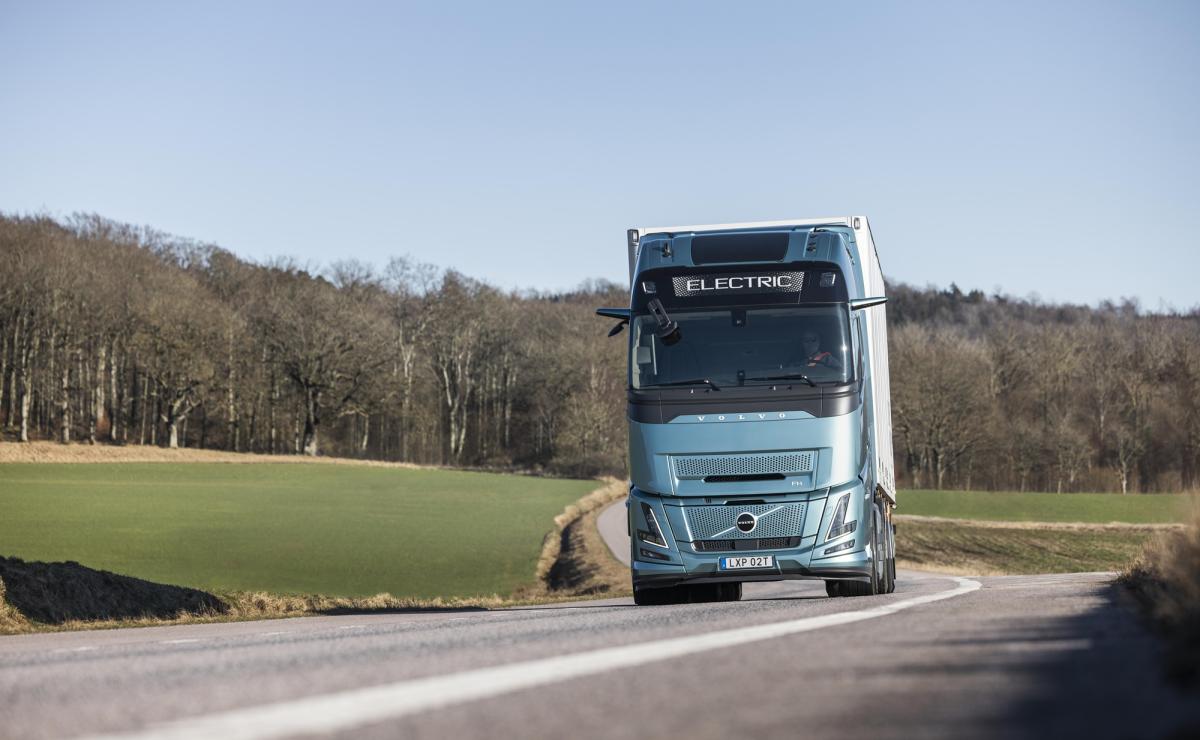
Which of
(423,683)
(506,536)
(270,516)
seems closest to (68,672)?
(423,683)

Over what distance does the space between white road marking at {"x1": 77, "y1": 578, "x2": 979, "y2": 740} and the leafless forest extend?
72.3 m

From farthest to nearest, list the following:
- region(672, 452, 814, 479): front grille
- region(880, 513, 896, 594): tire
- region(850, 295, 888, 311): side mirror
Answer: region(880, 513, 896, 594): tire
region(850, 295, 888, 311): side mirror
region(672, 452, 814, 479): front grille

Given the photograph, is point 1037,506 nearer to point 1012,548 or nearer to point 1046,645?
point 1012,548

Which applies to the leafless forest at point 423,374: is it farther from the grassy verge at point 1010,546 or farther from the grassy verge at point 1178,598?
the grassy verge at point 1178,598

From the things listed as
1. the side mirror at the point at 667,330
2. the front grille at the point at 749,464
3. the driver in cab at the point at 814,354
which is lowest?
the front grille at the point at 749,464

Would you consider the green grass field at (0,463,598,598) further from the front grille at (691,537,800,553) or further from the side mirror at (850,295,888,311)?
the side mirror at (850,295,888,311)

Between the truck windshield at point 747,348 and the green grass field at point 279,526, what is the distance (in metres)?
19.5

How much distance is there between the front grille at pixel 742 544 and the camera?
44.6 ft

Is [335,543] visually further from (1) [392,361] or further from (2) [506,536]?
(1) [392,361]

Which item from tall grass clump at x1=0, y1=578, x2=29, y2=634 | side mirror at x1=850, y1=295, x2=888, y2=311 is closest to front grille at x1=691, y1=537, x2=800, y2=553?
side mirror at x1=850, y1=295, x2=888, y2=311

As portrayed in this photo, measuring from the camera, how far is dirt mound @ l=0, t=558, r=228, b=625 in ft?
60.4

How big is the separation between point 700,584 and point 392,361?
67203 millimetres

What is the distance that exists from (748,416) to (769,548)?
1.40 m

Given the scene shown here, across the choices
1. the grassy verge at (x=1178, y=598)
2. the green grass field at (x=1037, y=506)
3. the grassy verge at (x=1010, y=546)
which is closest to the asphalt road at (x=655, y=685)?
the grassy verge at (x=1178, y=598)
